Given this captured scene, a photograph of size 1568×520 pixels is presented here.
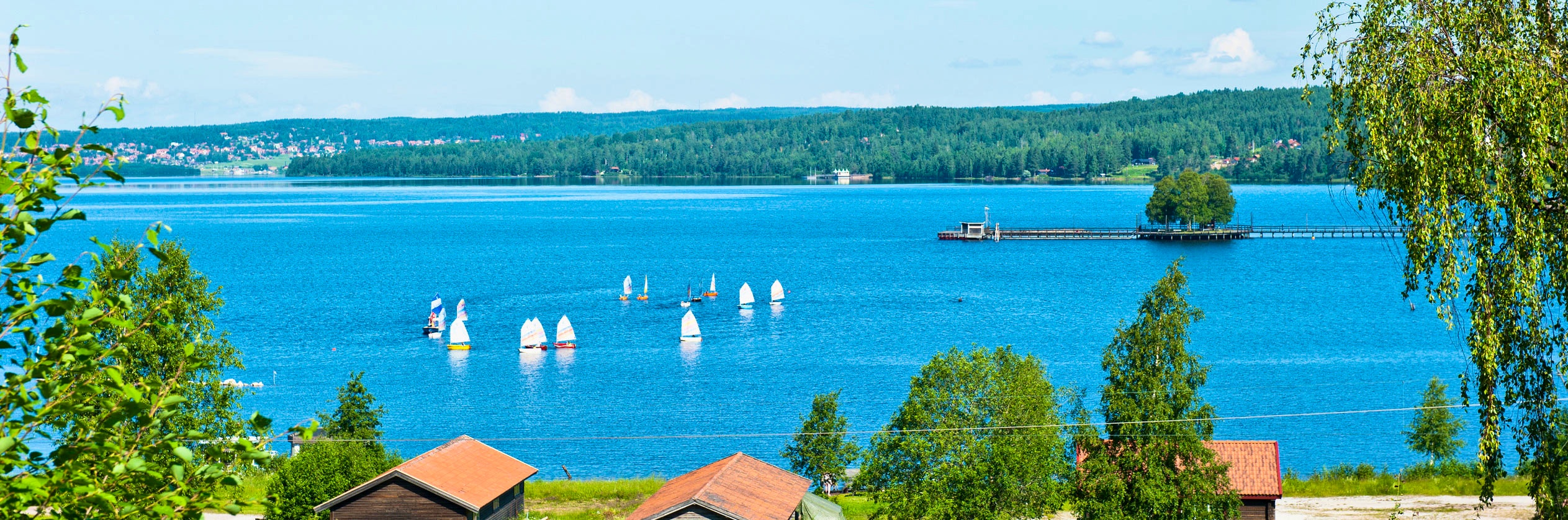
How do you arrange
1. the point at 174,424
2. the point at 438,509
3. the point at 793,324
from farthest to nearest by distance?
the point at 793,324, the point at 438,509, the point at 174,424

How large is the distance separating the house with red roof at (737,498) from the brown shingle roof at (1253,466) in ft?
Answer: 33.7

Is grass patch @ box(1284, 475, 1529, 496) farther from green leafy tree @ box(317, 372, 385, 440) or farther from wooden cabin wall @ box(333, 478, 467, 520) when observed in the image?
green leafy tree @ box(317, 372, 385, 440)

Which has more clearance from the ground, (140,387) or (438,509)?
(140,387)

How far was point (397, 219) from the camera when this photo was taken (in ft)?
633

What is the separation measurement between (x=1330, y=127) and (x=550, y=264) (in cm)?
10721

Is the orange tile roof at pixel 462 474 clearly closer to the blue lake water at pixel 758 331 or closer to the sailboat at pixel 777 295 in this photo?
the blue lake water at pixel 758 331

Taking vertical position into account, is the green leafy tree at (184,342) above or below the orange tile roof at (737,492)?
above

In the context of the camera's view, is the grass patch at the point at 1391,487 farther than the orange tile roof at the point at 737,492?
Yes

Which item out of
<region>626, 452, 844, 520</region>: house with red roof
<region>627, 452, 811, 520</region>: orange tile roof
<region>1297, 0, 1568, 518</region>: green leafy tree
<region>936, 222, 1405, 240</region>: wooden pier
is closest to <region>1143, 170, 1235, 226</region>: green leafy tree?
<region>936, 222, 1405, 240</region>: wooden pier

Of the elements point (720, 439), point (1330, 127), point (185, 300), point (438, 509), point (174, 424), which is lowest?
point (720, 439)

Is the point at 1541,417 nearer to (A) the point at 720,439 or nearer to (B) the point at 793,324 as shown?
(A) the point at 720,439

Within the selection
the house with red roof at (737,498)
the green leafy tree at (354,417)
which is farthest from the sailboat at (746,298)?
the house with red roof at (737,498)

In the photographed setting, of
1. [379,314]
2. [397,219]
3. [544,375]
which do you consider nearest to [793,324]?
[544,375]

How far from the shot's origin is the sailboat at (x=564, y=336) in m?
72.8
